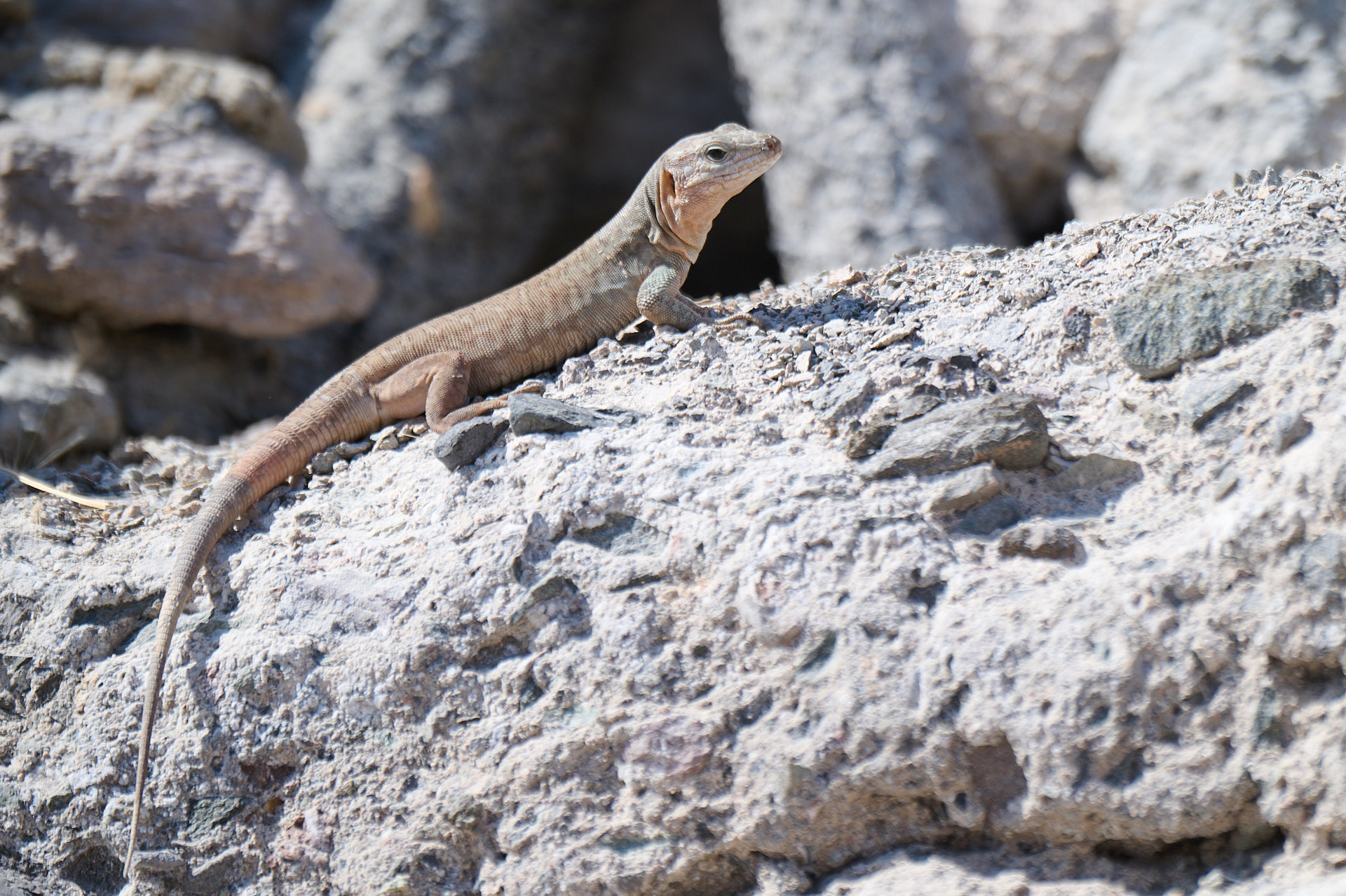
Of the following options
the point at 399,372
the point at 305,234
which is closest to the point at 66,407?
the point at 305,234

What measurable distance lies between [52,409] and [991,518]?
4449 millimetres

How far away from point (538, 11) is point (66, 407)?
16.8ft

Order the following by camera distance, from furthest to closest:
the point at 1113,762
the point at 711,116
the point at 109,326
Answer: the point at 711,116, the point at 109,326, the point at 1113,762

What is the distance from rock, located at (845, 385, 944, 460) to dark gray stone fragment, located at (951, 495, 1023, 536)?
0.31 m

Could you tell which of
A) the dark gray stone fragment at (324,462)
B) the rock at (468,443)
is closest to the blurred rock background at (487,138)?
the dark gray stone fragment at (324,462)

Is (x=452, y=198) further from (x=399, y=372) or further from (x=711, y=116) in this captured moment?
(x=399, y=372)

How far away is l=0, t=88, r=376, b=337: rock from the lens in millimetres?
5426

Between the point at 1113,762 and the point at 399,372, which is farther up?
the point at 399,372

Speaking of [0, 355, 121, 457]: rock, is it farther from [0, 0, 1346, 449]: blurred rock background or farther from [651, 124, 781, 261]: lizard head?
[651, 124, 781, 261]: lizard head

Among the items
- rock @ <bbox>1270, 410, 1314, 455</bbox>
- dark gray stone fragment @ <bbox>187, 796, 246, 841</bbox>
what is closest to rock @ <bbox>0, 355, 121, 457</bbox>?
dark gray stone fragment @ <bbox>187, 796, 246, 841</bbox>

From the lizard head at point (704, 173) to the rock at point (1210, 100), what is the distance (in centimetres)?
403

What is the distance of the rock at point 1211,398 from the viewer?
8.18 feet

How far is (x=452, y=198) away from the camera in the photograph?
27.2 feet

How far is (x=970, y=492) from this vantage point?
8.29 feet
